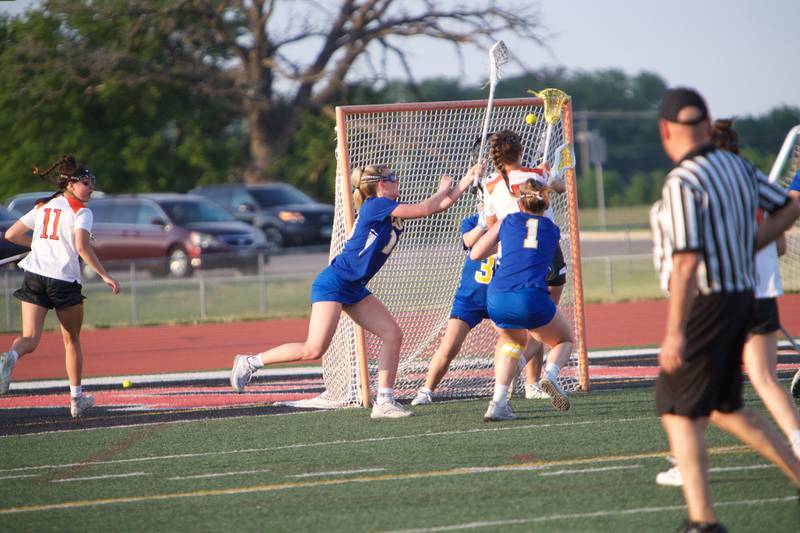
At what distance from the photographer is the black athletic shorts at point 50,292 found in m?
9.30

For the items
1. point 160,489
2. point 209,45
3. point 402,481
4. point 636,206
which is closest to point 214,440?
point 160,489

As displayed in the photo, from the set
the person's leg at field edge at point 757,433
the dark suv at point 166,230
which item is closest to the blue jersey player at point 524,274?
the person's leg at field edge at point 757,433

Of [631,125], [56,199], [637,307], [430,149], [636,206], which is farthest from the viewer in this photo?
[631,125]

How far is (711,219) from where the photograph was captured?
4496 millimetres

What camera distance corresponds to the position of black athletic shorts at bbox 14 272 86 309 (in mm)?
9305

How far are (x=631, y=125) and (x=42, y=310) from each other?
94.4 m

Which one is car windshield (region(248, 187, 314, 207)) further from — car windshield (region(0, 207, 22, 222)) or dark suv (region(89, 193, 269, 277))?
car windshield (region(0, 207, 22, 222))

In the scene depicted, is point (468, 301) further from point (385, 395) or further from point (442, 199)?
point (442, 199)

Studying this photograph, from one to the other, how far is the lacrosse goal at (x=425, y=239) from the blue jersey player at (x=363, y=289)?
92 cm

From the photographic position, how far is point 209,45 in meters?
36.3

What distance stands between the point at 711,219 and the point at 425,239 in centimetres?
602

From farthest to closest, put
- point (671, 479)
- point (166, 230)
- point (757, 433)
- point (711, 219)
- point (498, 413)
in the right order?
point (166, 230), point (498, 413), point (671, 479), point (757, 433), point (711, 219)

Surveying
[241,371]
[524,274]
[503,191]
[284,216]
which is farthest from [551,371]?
[284,216]

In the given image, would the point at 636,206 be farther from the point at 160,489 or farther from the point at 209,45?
the point at 160,489
